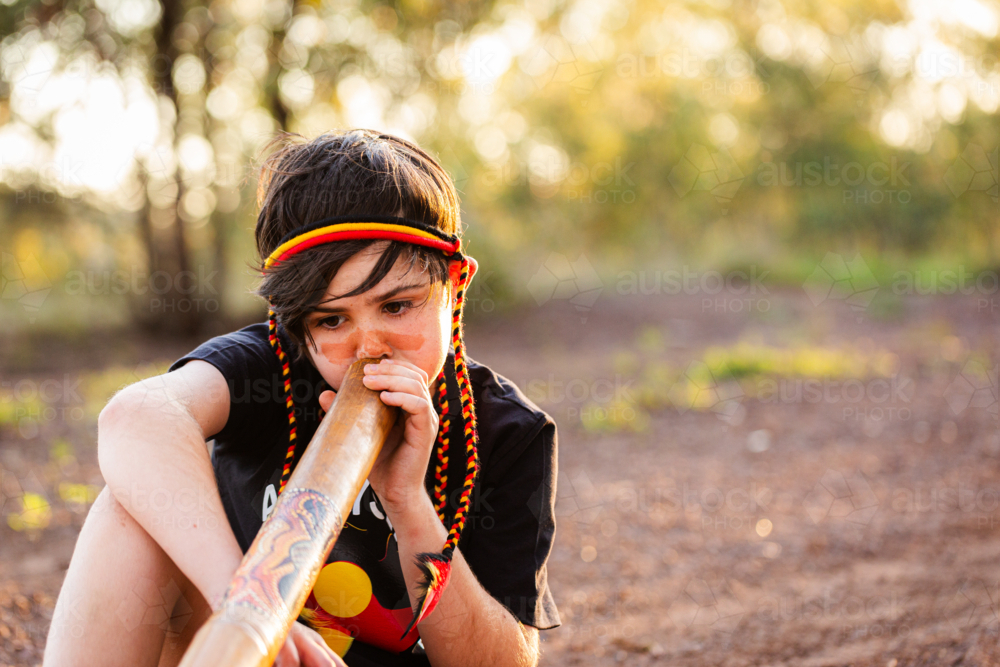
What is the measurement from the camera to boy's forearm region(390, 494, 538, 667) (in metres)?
1.56

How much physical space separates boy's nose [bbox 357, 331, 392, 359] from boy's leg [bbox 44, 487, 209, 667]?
551 millimetres

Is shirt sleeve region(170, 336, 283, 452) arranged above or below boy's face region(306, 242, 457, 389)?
below

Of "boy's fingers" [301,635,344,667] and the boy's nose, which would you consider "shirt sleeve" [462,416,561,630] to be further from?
"boy's fingers" [301,635,344,667]

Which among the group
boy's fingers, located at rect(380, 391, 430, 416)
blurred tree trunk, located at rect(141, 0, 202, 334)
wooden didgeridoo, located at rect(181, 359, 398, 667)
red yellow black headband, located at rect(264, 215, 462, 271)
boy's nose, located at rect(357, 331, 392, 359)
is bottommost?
blurred tree trunk, located at rect(141, 0, 202, 334)

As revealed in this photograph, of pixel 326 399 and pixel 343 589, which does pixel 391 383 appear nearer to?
pixel 326 399

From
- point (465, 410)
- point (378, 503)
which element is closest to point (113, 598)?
point (378, 503)

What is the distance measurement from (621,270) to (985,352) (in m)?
8.17

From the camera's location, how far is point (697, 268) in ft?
47.1

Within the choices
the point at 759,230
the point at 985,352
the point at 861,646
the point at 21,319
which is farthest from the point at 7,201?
the point at 759,230

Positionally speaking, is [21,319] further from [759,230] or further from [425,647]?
[759,230]

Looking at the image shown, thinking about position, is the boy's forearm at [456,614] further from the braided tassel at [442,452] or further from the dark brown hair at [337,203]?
the dark brown hair at [337,203]

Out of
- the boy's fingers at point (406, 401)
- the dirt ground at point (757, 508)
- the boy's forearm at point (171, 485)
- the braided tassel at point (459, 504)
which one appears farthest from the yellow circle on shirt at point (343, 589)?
the dirt ground at point (757, 508)

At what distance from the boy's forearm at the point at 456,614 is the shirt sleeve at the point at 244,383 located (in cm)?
41

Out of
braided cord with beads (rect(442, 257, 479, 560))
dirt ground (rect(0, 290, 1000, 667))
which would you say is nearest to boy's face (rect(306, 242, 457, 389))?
braided cord with beads (rect(442, 257, 479, 560))
